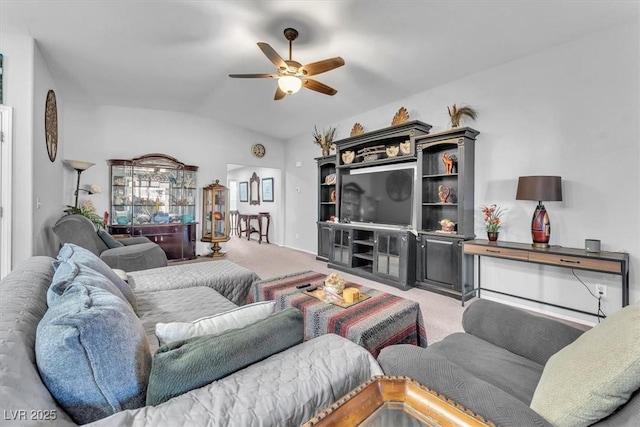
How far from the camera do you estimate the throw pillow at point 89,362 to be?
757 mm

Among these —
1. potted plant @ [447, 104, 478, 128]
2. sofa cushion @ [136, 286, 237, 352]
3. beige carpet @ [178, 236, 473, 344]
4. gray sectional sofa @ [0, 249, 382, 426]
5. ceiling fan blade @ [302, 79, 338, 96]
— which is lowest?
beige carpet @ [178, 236, 473, 344]

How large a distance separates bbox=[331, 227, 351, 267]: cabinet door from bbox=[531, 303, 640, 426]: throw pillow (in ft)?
12.3

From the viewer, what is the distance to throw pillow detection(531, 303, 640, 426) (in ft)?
2.28

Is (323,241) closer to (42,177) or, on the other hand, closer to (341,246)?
(341,246)

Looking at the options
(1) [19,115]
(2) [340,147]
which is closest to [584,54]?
(2) [340,147]

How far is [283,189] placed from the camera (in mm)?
7363

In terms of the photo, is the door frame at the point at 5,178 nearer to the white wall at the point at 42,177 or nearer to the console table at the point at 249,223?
the white wall at the point at 42,177

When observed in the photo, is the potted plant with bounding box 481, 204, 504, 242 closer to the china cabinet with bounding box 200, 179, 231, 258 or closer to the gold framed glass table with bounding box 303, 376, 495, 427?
the gold framed glass table with bounding box 303, 376, 495, 427

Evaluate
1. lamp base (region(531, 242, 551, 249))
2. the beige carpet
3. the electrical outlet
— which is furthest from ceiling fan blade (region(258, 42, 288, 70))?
the electrical outlet

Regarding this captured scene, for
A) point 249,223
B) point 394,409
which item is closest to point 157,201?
point 249,223

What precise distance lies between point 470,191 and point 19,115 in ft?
16.3

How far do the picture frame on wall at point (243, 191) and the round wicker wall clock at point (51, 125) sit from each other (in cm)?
532

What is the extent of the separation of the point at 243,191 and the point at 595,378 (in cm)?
948

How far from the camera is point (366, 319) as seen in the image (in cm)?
179
